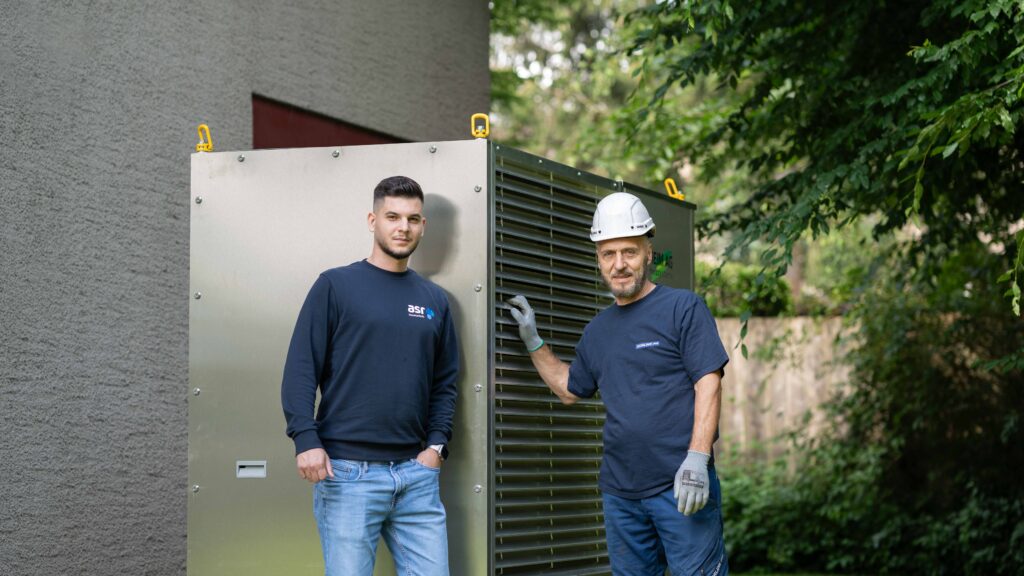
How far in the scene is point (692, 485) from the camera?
4.09 meters

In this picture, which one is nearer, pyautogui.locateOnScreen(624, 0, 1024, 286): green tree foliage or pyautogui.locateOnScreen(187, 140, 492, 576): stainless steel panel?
pyautogui.locateOnScreen(187, 140, 492, 576): stainless steel panel

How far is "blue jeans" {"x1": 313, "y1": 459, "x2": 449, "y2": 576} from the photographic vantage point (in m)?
3.95

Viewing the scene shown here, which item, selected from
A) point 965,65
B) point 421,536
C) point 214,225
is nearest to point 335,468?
point 421,536

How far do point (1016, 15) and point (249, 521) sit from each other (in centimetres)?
385

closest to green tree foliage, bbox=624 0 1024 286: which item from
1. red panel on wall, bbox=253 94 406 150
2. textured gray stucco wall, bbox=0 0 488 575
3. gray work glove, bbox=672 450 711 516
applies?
red panel on wall, bbox=253 94 406 150

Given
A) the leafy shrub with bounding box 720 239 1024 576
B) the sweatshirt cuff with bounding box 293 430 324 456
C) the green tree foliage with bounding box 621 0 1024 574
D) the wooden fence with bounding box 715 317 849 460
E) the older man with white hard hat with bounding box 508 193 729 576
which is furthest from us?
the wooden fence with bounding box 715 317 849 460

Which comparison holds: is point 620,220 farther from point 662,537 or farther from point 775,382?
point 775,382

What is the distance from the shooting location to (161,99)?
5742 millimetres

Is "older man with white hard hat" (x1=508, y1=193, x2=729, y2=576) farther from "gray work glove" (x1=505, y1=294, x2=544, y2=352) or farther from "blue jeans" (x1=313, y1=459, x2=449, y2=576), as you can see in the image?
"blue jeans" (x1=313, y1=459, x2=449, y2=576)

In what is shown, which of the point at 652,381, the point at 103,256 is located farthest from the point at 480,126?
the point at 103,256

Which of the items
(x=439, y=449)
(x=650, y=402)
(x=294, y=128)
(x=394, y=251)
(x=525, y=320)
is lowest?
(x=439, y=449)

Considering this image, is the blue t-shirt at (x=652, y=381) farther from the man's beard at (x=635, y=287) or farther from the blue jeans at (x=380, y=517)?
the blue jeans at (x=380, y=517)

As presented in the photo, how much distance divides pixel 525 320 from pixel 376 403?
28.3 inches

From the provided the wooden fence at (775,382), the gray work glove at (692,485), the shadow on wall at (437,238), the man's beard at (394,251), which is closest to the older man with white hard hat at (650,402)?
the gray work glove at (692,485)
